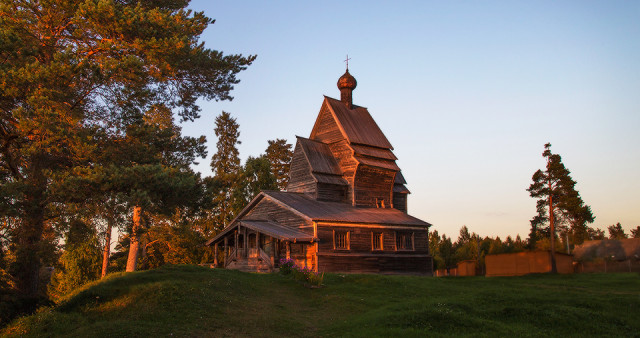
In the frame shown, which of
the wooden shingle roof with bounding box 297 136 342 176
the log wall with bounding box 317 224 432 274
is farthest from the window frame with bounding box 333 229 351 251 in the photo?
the wooden shingle roof with bounding box 297 136 342 176

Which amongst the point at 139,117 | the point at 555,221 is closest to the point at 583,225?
the point at 555,221

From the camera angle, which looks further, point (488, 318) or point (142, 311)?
point (488, 318)

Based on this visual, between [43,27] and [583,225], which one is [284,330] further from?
[583,225]

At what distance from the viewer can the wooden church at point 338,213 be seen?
1302 inches

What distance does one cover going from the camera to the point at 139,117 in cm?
1861

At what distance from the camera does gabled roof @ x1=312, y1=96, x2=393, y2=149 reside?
142 ft

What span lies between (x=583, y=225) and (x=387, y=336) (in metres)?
34.8

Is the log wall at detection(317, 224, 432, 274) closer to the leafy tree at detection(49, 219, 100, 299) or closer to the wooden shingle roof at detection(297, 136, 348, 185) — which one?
the wooden shingle roof at detection(297, 136, 348, 185)

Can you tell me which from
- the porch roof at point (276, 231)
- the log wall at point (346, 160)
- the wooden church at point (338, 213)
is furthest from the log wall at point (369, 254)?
the log wall at point (346, 160)

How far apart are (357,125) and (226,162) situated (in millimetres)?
15424

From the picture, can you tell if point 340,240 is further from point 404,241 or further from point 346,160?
point 346,160

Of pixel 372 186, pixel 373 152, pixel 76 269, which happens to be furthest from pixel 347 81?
pixel 76 269

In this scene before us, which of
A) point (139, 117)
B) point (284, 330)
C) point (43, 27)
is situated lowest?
point (284, 330)

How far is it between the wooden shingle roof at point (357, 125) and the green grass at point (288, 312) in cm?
2269
